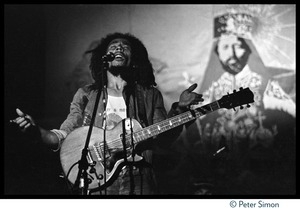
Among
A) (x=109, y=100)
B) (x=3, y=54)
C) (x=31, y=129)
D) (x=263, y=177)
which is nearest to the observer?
(x=31, y=129)

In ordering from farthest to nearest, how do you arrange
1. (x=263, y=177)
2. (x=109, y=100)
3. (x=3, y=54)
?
(x=3, y=54)
(x=263, y=177)
(x=109, y=100)

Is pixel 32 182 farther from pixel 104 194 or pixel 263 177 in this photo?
pixel 263 177

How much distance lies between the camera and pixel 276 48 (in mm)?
3316

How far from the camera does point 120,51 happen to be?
3.17 meters

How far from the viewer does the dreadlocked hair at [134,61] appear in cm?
316

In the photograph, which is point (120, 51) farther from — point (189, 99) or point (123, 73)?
point (189, 99)

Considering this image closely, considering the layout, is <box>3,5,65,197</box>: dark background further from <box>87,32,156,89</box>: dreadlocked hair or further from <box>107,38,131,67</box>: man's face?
<box>107,38,131,67</box>: man's face

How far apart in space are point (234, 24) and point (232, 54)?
27 cm

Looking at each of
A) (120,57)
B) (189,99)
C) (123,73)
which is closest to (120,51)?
(120,57)

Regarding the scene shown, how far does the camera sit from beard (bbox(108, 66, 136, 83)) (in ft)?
10.2

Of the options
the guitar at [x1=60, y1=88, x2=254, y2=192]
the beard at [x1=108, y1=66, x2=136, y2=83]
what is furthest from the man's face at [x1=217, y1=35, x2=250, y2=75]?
the beard at [x1=108, y1=66, x2=136, y2=83]

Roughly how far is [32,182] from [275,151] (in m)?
2.09
